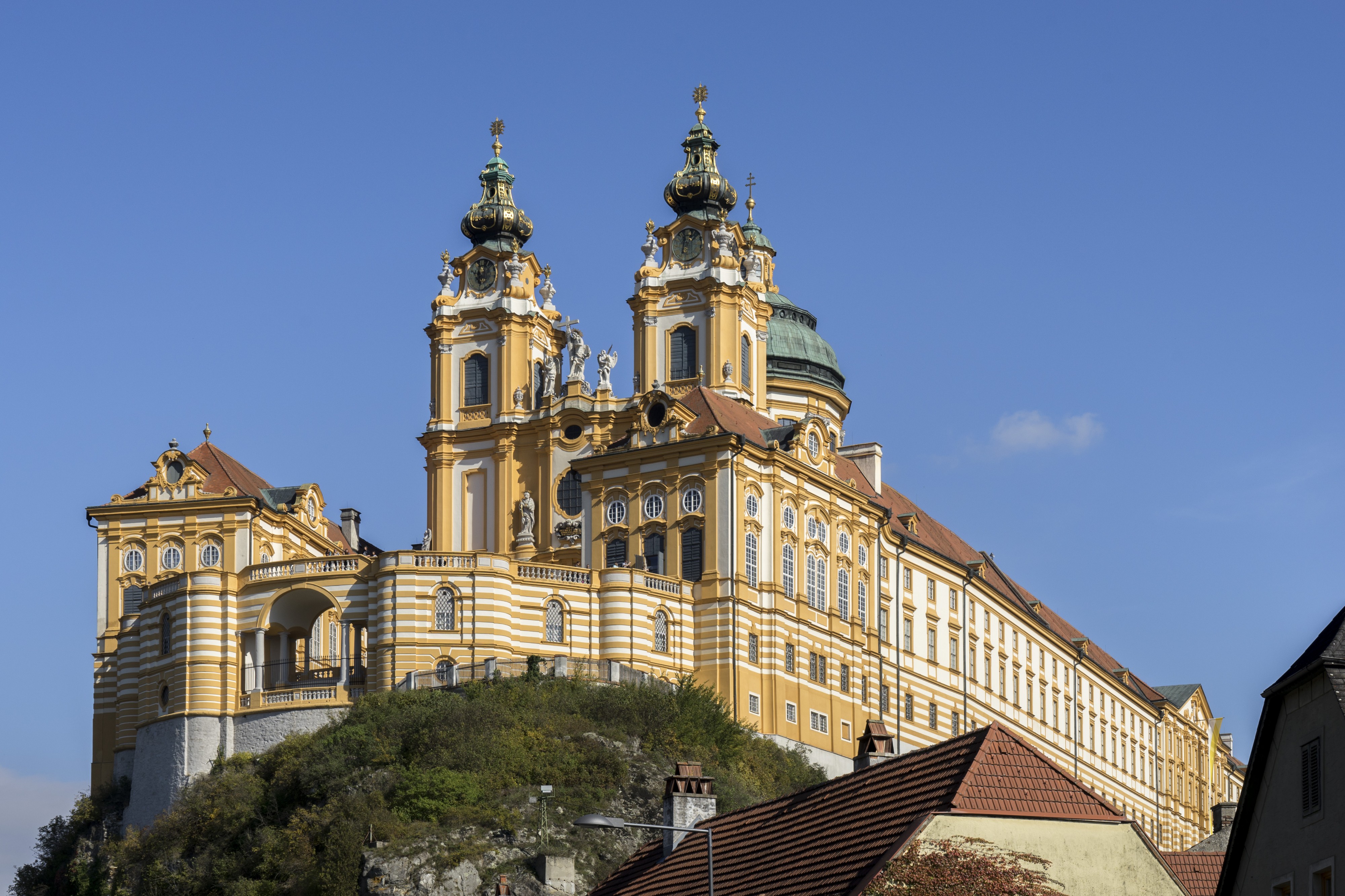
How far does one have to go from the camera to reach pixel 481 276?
10931cm

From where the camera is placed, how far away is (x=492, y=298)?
108188 mm

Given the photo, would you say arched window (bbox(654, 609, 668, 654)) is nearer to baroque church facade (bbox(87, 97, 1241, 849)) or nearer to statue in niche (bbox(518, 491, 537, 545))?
baroque church facade (bbox(87, 97, 1241, 849))

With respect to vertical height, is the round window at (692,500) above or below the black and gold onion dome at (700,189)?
below

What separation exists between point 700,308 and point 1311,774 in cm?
7418

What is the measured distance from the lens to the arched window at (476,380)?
10744 centimetres

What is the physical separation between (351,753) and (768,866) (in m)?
41.7

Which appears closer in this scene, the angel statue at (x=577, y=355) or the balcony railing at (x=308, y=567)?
the balcony railing at (x=308, y=567)

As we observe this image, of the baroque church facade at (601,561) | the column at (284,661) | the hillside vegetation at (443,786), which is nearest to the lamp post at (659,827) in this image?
the hillside vegetation at (443,786)

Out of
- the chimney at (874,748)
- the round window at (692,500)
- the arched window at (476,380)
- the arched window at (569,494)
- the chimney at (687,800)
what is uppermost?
the arched window at (476,380)

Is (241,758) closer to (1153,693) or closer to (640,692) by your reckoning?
(640,692)

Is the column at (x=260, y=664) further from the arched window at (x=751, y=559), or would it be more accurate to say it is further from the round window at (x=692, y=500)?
the arched window at (x=751, y=559)

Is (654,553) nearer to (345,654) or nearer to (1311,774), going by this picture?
(345,654)

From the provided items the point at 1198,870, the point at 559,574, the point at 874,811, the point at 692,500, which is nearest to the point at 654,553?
the point at 692,500

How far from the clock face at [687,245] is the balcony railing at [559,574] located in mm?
22165
